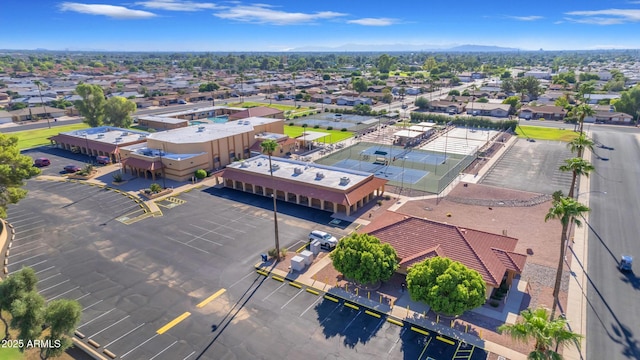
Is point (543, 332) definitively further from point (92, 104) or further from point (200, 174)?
point (92, 104)

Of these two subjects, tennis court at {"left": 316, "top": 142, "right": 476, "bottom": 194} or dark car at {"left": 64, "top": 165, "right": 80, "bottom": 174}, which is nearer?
tennis court at {"left": 316, "top": 142, "right": 476, "bottom": 194}

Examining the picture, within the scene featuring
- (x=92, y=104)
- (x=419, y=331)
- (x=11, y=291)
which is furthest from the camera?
(x=92, y=104)

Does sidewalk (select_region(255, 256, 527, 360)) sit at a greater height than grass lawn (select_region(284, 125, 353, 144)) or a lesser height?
lesser

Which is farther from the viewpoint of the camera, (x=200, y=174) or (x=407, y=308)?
(x=200, y=174)

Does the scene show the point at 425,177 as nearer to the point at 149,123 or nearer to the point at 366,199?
the point at 366,199

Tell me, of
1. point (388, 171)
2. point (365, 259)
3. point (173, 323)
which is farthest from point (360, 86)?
point (173, 323)

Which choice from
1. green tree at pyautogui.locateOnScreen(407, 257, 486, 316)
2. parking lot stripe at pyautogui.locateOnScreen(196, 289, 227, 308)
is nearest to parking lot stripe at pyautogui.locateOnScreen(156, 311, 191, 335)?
parking lot stripe at pyautogui.locateOnScreen(196, 289, 227, 308)

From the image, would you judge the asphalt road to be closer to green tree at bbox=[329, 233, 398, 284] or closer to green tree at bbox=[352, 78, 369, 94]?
green tree at bbox=[329, 233, 398, 284]
